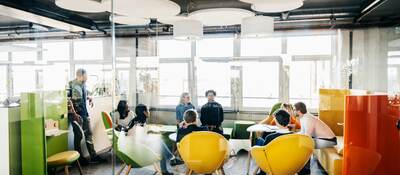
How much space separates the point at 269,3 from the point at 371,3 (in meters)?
2.03

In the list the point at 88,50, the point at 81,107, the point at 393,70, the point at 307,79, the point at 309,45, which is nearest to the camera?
the point at 393,70

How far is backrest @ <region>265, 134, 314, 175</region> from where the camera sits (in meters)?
3.30

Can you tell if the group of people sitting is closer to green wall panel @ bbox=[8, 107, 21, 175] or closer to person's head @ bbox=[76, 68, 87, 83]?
person's head @ bbox=[76, 68, 87, 83]

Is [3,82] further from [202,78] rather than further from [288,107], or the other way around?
[288,107]

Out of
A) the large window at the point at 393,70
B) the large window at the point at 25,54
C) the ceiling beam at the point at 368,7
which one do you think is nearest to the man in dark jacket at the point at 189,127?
the large window at the point at 25,54

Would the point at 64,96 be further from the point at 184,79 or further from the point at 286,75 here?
the point at 286,75

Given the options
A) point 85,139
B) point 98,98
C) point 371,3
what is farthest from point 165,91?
point 371,3

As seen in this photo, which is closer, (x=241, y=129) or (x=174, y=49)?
(x=241, y=129)

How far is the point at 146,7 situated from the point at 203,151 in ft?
5.95

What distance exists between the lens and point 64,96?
14.9 feet

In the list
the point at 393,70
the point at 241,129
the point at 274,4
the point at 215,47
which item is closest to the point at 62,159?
the point at 241,129

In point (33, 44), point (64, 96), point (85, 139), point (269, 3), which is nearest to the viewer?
point (269, 3)

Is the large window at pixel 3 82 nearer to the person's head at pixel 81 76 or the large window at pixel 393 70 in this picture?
the person's head at pixel 81 76

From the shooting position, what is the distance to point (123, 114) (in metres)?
4.75
